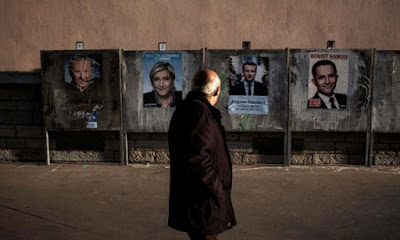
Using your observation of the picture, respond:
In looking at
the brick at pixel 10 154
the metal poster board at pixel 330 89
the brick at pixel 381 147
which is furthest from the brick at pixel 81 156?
the brick at pixel 381 147

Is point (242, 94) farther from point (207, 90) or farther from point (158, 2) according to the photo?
point (207, 90)

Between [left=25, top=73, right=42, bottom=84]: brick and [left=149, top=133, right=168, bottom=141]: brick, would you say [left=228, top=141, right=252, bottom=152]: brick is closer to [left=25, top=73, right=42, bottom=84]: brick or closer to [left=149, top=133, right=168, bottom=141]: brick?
[left=149, top=133, right=168, bottom=141]: brick

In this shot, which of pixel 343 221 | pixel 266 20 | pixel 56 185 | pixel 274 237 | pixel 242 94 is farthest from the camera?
pixel 266 20

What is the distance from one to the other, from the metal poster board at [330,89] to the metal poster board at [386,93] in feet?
0.50

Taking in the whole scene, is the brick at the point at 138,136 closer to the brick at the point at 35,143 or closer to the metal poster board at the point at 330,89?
the brick at the point at 35,143

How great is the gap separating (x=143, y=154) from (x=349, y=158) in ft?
11.9

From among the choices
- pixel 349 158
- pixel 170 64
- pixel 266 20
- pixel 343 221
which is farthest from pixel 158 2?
pixel 343 221

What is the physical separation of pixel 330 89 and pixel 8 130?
5790mm

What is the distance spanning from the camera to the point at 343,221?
4559 mm

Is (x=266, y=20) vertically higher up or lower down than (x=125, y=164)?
higher up

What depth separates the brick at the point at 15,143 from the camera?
296 inches

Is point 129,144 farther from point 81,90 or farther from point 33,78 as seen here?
point 33,78

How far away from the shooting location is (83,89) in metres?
7.14

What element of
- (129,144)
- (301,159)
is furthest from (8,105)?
(301,159)
